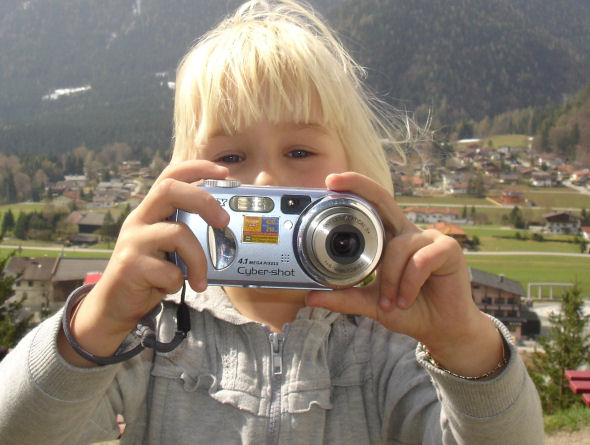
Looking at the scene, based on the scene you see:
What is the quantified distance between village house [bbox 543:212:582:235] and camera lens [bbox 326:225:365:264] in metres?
50.2

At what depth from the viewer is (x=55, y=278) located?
27703mm

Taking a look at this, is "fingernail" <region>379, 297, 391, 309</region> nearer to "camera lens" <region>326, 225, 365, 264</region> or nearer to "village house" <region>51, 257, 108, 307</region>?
"camera lens" <region>326, 225, 365, 264</region>

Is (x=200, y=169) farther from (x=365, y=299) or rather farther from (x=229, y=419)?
(x=229, y=419)

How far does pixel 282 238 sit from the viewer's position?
113 cm

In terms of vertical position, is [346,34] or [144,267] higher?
[144,267]

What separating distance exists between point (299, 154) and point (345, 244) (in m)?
0.32

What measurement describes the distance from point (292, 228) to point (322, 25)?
80cm

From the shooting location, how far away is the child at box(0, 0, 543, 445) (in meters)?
1.04

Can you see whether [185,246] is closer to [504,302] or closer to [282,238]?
[282,238]

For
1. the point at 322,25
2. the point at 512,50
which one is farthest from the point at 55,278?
the point at 512,50

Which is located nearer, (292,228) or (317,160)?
(292,228)

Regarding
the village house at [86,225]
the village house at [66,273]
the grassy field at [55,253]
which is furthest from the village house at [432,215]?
the village house at [86,225]

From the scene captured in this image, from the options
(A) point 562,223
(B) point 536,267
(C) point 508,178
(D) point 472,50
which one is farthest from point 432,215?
(D) point 472,50

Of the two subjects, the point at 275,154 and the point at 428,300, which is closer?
the point at 428,300
